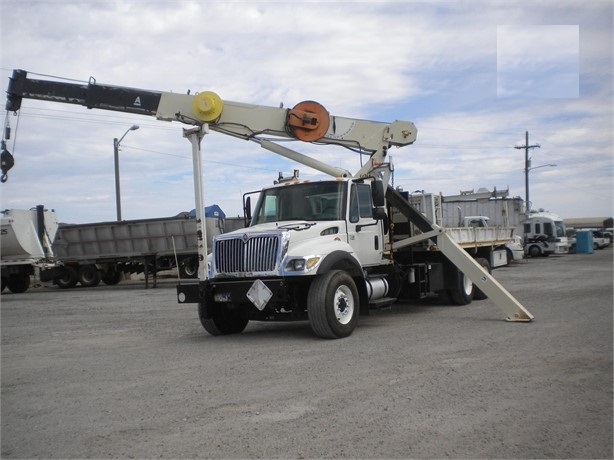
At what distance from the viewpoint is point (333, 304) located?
357 inches

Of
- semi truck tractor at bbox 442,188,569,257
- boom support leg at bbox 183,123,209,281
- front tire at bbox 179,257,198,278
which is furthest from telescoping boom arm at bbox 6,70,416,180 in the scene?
semi truck tractor at bbox 442,188,569,257

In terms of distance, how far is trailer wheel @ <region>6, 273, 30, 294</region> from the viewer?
2547 cm

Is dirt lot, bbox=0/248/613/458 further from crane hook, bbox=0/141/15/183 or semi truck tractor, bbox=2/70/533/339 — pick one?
crane hook, bbox=0/141/15/183

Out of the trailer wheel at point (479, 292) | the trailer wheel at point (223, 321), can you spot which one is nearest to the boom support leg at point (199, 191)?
the trailer wheel at point (223, 321)

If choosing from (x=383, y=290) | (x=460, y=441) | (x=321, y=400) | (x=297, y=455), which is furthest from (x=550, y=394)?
(x=383, y=290)

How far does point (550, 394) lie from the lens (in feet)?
18.7

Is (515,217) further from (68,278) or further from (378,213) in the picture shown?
(378,213)

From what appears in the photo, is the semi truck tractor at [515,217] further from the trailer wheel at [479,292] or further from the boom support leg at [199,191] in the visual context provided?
the boom support leg at [199,191]

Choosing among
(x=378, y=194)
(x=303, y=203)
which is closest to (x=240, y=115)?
(x=303, y=203)

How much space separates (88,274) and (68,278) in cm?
98

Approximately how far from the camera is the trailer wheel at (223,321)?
33.2 ft

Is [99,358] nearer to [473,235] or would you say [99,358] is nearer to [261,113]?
[261,113]

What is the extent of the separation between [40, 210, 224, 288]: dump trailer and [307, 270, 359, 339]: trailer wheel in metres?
14.3

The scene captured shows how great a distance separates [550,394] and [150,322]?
30.0 feet
